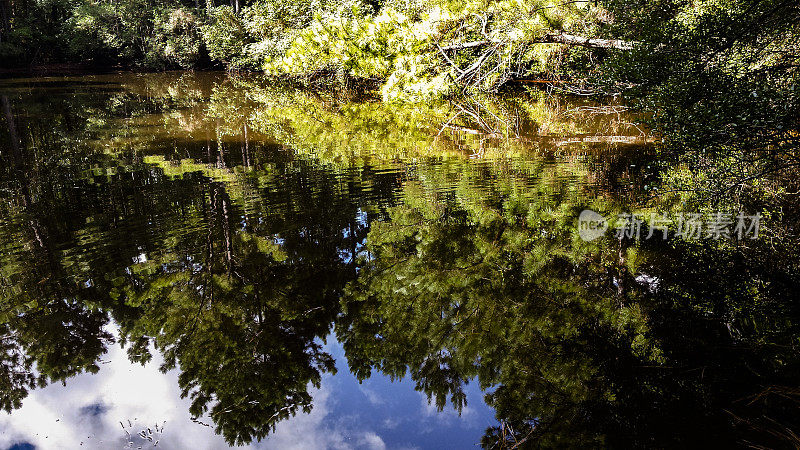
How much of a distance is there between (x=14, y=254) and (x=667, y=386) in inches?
244

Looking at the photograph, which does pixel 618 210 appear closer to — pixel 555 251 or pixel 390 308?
pixel 555 251

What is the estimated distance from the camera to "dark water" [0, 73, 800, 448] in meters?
3.25

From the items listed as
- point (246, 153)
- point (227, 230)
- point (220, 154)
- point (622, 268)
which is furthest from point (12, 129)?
point (622, 268)

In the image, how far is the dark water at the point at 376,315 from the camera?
10.7ft

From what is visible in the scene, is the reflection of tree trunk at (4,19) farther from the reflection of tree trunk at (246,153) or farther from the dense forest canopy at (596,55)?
the reflection of tree trunk at (246,153)

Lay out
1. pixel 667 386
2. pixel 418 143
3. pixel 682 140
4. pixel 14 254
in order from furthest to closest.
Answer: pixel 418 143 < pixel 682 140 < pixel 14 254 < pixel 667 386

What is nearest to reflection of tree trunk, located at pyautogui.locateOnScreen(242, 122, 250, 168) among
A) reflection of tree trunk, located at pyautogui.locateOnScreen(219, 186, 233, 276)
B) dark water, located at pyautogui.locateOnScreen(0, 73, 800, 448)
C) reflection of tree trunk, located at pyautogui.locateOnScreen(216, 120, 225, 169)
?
reflection of tree trunk, located at pyautogui.locateOnScreen(216, 120, 225, 169)

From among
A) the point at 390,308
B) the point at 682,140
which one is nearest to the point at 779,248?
the point at 682,140

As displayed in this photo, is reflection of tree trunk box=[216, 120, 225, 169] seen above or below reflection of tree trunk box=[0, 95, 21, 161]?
below

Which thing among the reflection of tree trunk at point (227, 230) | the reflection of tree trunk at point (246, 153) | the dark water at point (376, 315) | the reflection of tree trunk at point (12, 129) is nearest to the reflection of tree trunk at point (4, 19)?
the reflection of tree trunk at point (12, 129)

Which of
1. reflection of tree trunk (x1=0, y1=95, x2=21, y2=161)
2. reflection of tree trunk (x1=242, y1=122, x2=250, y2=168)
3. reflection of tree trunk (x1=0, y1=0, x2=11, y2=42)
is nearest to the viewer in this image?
reflection of tree trunk (x1=242, y1=122, x2=250, y2=168)

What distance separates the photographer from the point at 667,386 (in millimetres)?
3408

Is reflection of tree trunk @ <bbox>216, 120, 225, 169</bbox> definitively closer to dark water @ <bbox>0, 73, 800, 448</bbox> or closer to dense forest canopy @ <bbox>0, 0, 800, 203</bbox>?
dark water @ <bbox>0, 73, 800, 448</bbox>

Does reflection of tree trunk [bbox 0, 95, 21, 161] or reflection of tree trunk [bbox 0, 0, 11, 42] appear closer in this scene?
reflection of tree trunk [bbox 0, 95, 21, 161]
